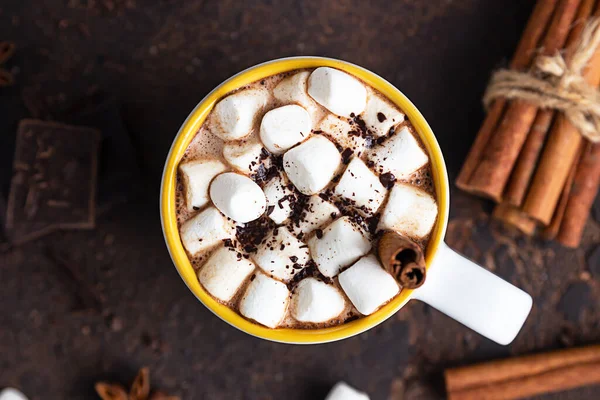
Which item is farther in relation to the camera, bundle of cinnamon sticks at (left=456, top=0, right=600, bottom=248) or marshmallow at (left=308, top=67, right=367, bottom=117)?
bundle of cinnamon sticks at (left=456, top=0, right=600, bottom=248)

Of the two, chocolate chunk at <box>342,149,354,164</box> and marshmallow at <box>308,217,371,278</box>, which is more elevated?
chocolate chunk at <box>342,149,354,164</box>

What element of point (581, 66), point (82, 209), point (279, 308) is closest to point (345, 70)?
point (279, 308)

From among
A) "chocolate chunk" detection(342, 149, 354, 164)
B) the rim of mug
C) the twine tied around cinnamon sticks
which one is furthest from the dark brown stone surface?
"chocolate chunk" detection(342, 149, 354, 164)

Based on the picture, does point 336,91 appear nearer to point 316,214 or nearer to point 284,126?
point 284,126

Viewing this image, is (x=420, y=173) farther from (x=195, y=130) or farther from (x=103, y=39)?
(x=103, y=39)

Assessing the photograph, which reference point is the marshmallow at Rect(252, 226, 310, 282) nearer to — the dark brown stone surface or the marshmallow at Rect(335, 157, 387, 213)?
the marshmallow at Rect(335, 157, 387, 213)

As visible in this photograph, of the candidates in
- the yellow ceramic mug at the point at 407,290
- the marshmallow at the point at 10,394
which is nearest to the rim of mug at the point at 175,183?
the yellow ceramic mug at the point at 407,290

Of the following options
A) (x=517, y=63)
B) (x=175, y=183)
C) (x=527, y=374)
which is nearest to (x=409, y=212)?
(x=175, y=183)

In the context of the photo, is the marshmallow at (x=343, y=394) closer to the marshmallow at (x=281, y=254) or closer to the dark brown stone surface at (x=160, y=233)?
the dark brown stone surface at (x=160, y=233)
